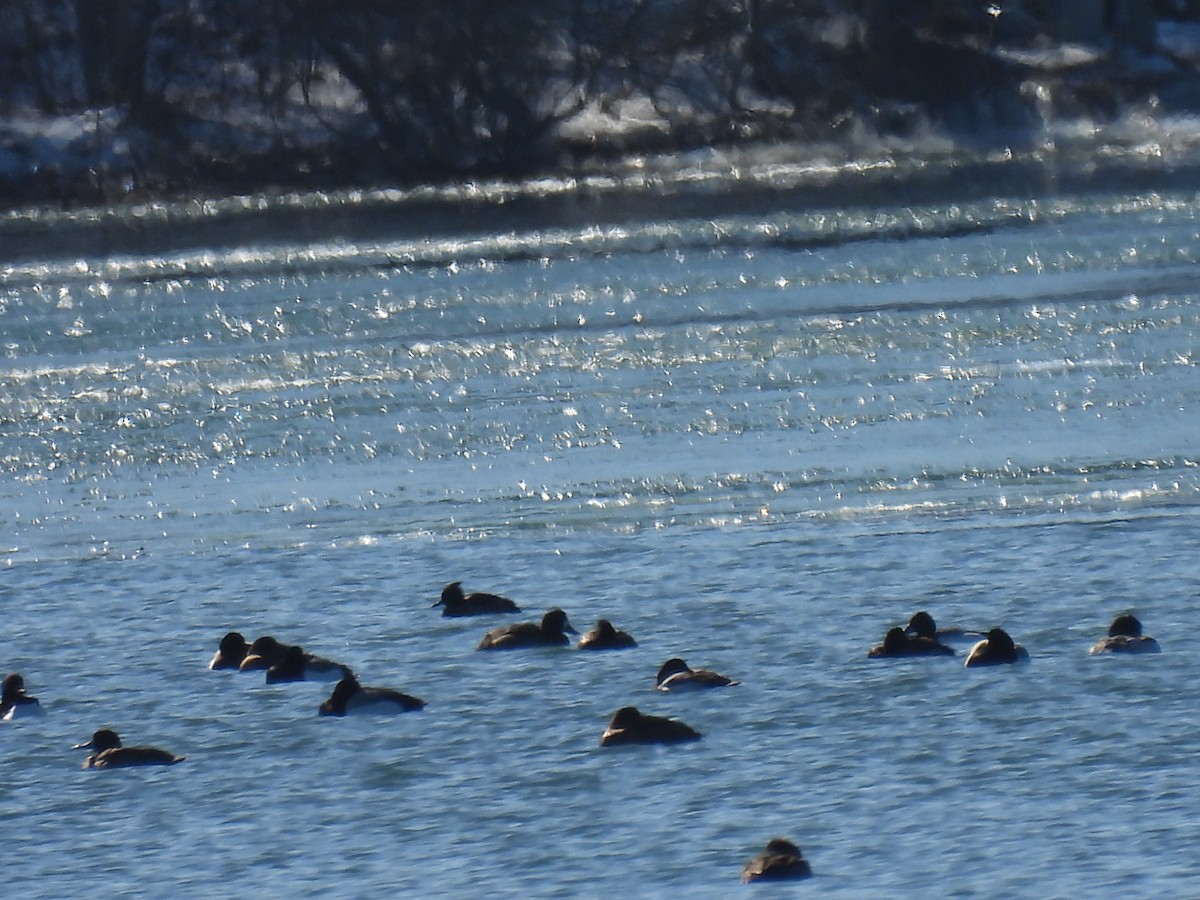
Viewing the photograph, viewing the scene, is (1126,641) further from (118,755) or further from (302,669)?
(118,755)

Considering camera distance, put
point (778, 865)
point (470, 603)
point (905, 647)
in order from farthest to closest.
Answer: point (470, 603)
point (905, 647)
point (778, 865)

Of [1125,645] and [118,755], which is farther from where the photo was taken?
[1125,645]

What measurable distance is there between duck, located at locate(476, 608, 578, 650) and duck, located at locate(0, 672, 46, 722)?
2.04 metres

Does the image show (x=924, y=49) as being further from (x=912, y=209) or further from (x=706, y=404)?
(x=706, y=404)

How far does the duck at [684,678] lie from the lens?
38.3 ft

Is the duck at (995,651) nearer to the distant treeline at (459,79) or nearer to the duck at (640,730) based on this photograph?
the duck at (640,730)

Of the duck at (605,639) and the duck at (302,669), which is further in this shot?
the duck at (605,639)

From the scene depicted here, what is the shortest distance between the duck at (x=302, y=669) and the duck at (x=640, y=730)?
1.75 m

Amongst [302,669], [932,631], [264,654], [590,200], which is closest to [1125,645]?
[932,631]

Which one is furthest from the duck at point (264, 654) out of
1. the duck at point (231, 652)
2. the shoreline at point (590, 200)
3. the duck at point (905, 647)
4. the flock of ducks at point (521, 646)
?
the shoreline at point (590, 200)

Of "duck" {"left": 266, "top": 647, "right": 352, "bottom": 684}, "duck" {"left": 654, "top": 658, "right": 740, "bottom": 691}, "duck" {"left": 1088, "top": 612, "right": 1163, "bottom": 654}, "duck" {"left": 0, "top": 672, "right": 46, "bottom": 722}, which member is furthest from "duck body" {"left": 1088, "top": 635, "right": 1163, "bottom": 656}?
"duck" {"left": 0, "top": 672, "right": 46, "bottom": 722}

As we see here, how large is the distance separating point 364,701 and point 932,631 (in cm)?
255

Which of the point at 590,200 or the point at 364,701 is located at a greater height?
the point at 364,701

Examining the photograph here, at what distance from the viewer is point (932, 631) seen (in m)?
12.2
